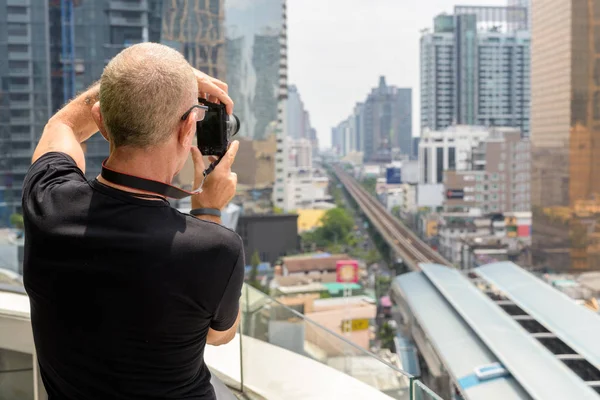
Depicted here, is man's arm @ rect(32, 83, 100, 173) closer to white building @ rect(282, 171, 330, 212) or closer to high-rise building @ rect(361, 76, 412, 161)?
white building @ rect(282, 171, 330, 212)

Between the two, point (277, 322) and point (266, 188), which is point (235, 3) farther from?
point (277, 322)

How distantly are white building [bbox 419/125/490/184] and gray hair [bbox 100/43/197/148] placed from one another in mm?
26548

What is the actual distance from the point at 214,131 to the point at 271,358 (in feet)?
2.18

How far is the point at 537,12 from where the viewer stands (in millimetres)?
27234

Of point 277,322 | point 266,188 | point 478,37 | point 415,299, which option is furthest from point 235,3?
point 277,322

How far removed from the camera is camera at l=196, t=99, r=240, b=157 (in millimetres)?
532

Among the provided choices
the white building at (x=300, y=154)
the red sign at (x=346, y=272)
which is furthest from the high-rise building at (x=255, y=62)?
the red sign at (x=346, y=272)

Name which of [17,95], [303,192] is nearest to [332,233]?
[303,192]

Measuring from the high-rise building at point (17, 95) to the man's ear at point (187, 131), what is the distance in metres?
19.7

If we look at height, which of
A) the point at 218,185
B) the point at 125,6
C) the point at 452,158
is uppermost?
the point at 125,6

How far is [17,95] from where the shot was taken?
18969mm

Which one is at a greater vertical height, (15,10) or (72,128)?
(15,10)

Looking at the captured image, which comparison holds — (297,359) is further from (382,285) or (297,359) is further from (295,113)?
(295,113)

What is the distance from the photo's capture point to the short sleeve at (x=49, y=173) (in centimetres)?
48
